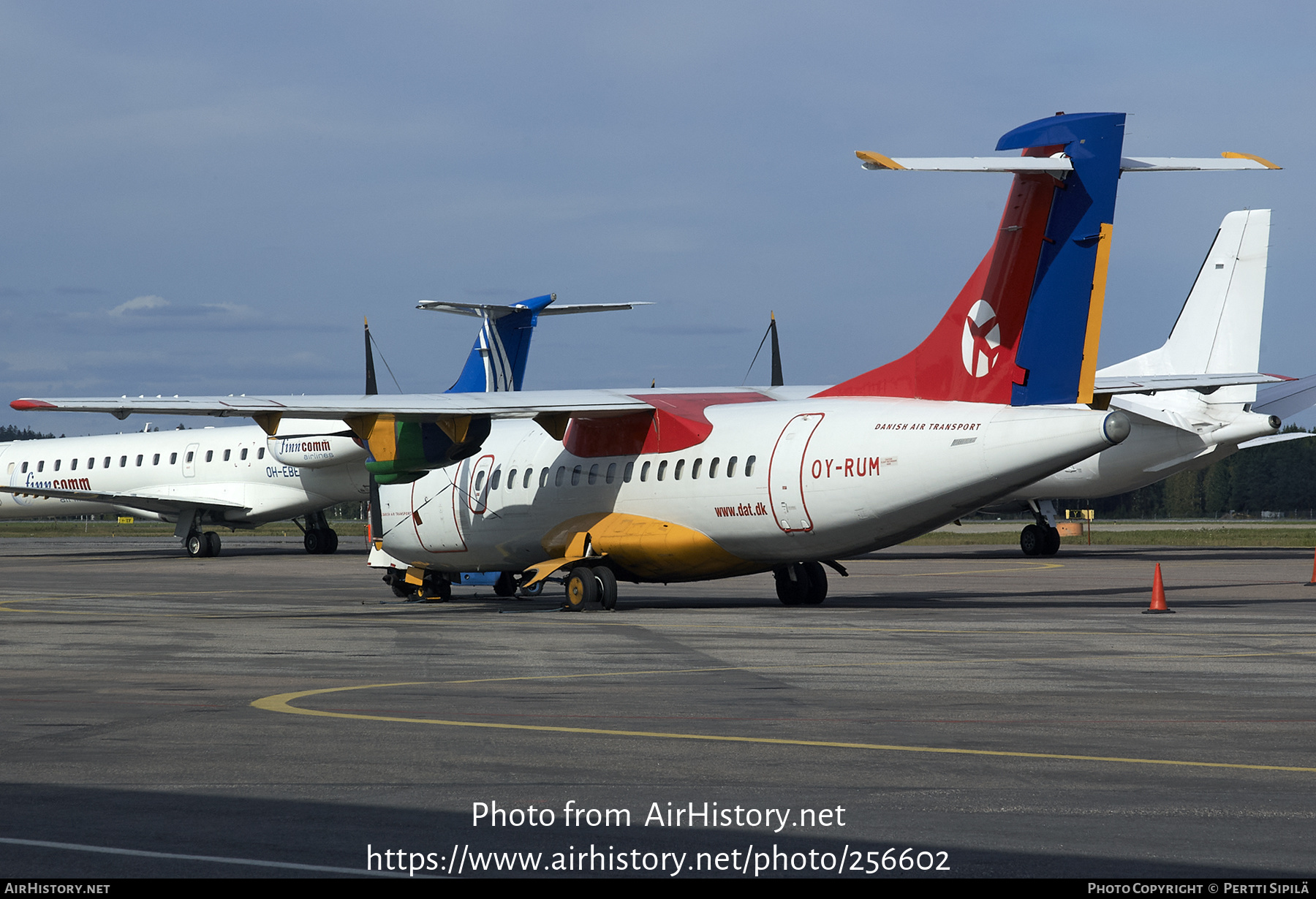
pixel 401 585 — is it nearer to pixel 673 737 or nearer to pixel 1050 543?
pixel 673 737

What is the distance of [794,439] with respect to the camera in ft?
66.9

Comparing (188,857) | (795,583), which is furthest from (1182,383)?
(188,857)

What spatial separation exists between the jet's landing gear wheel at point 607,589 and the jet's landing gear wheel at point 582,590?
61 millimetres

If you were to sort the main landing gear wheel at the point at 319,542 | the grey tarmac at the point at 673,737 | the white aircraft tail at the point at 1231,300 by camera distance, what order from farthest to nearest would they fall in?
1. the main landing gear wheel at the point at 319,542
2. the white aircraft tail at the point at 1231,300
3. the grey tarmac at the point at 673,737

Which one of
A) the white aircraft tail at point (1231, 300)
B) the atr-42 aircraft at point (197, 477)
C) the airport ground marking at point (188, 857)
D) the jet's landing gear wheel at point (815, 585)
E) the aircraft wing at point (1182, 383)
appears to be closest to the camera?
the airport ground marking at point (188, 857)

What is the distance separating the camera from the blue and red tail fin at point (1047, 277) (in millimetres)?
18375

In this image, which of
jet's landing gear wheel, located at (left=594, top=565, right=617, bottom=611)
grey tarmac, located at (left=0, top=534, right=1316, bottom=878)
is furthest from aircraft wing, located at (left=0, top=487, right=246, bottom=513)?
jet's landing gear wheel, located at (left=594, top=565, right=617, bottom=611)

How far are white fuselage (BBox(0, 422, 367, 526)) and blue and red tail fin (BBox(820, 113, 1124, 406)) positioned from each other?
25.7m

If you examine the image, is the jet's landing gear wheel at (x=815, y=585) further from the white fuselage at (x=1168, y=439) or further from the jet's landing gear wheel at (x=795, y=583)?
the white fuselage at (x=1168, y=439)

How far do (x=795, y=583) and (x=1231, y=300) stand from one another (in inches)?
780

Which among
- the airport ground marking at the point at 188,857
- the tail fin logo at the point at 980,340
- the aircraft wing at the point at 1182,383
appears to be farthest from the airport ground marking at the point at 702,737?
the aircraft wing at the point at 1182,383

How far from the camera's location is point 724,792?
741cm

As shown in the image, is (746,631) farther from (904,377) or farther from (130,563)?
(130,563)
